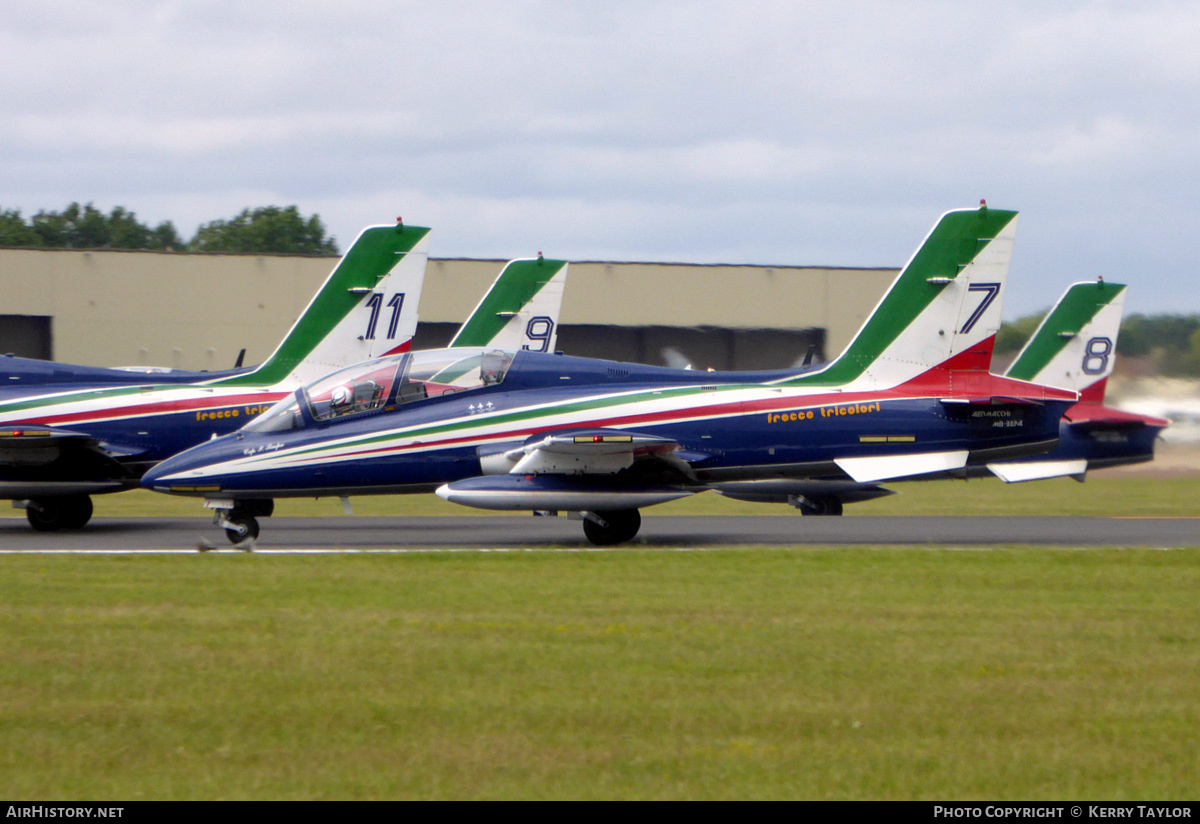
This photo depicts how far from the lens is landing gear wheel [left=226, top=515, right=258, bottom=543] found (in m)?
14.5

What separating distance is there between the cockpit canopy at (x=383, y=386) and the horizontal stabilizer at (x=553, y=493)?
1202 millimetres

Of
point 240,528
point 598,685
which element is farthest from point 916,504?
point 598,685

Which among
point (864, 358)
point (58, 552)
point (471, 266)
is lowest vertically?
point (58, 552)

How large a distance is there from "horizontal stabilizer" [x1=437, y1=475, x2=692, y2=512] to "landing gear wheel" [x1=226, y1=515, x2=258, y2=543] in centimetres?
234

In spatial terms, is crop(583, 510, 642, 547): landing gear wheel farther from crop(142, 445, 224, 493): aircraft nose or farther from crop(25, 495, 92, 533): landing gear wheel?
crop(25, 495, 92, 533): landing gear wheel

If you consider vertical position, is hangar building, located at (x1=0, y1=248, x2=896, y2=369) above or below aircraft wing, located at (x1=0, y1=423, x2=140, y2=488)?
above

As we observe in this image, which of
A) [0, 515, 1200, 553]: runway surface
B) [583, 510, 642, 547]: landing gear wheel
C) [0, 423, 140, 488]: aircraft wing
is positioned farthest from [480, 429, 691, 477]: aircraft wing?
[0, 423, 140, 488]: aircraft wing

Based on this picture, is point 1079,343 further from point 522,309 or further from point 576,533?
point 576,533

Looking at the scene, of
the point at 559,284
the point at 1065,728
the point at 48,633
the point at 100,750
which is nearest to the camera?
the point at 100,750

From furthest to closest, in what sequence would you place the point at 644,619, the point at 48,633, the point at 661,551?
the point at 661,551
the point at 644,619
the point at 48,633

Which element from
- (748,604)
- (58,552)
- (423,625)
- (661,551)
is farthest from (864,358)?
(58,552)

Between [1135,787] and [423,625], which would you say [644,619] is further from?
[1135,787]

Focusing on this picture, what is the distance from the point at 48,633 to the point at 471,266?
106 feet

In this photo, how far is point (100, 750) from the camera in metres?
5.73
